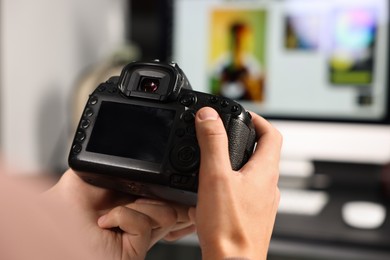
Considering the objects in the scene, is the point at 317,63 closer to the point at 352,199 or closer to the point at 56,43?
the point at 352,199

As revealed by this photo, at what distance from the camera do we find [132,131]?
385 millimetres

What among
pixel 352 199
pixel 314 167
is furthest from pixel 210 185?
pixel 314 167

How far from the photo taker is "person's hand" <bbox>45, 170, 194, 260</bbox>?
40 centimetres

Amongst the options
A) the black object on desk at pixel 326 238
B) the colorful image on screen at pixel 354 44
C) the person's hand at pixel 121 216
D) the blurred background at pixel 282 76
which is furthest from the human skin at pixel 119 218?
the colorful image on screen at pixel 354 44

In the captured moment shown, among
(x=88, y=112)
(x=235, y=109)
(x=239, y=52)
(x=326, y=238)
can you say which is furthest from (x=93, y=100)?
(x=239, y=52)

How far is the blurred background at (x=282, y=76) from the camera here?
83 centimetres

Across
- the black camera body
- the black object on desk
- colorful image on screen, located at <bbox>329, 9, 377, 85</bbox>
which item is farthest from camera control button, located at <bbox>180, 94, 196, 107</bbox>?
colorful image on screen, located at <bbox>329, 9, 377, 85</bbox>

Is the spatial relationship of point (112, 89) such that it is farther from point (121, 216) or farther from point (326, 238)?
point (326, 238)

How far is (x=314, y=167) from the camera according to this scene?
956 millimetres

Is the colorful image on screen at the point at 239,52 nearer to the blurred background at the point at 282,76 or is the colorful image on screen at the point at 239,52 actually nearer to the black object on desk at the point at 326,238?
the blurred background at the point at 282,76

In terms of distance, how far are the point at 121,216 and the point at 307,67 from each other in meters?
0.54

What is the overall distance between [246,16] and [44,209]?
0.75 meters

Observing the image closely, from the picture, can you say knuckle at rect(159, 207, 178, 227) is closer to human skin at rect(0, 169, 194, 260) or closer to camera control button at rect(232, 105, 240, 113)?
human skin at rect(0, 169, 194, 260)

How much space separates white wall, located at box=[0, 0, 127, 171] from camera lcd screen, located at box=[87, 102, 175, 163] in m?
0.42
